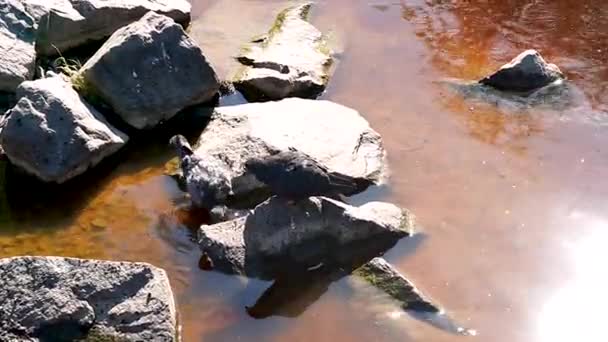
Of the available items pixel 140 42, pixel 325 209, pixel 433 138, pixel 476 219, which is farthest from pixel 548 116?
pixel 140 42

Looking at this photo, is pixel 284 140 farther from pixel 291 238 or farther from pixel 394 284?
pixel 394 284

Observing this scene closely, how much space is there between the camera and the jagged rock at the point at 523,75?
24.6 ft

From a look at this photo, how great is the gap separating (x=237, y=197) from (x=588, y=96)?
333 centimetres

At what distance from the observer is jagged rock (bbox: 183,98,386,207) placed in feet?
20.2

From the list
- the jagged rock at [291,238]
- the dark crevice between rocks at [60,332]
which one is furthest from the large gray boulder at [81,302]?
the jagged rock at [291,238]

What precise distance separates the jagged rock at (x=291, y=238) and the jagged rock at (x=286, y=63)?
199 cm

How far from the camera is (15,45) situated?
694 cm

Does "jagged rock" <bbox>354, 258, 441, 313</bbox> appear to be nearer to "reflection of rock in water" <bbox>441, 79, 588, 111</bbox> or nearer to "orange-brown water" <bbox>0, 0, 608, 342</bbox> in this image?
"orange-brown water" <bbox>0, 0, 608, 342</bbox>

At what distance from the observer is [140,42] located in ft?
22.5

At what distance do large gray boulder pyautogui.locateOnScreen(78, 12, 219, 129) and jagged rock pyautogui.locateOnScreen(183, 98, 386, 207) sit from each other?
1.02ft

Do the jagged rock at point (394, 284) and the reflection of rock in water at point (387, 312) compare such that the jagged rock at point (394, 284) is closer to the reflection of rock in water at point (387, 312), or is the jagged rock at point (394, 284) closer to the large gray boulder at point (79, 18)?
the reflection of rock in water at point (387, 312)

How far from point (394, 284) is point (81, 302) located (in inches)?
71.5

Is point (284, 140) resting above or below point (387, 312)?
above

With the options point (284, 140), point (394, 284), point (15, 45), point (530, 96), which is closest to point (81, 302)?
point (394, 284)
